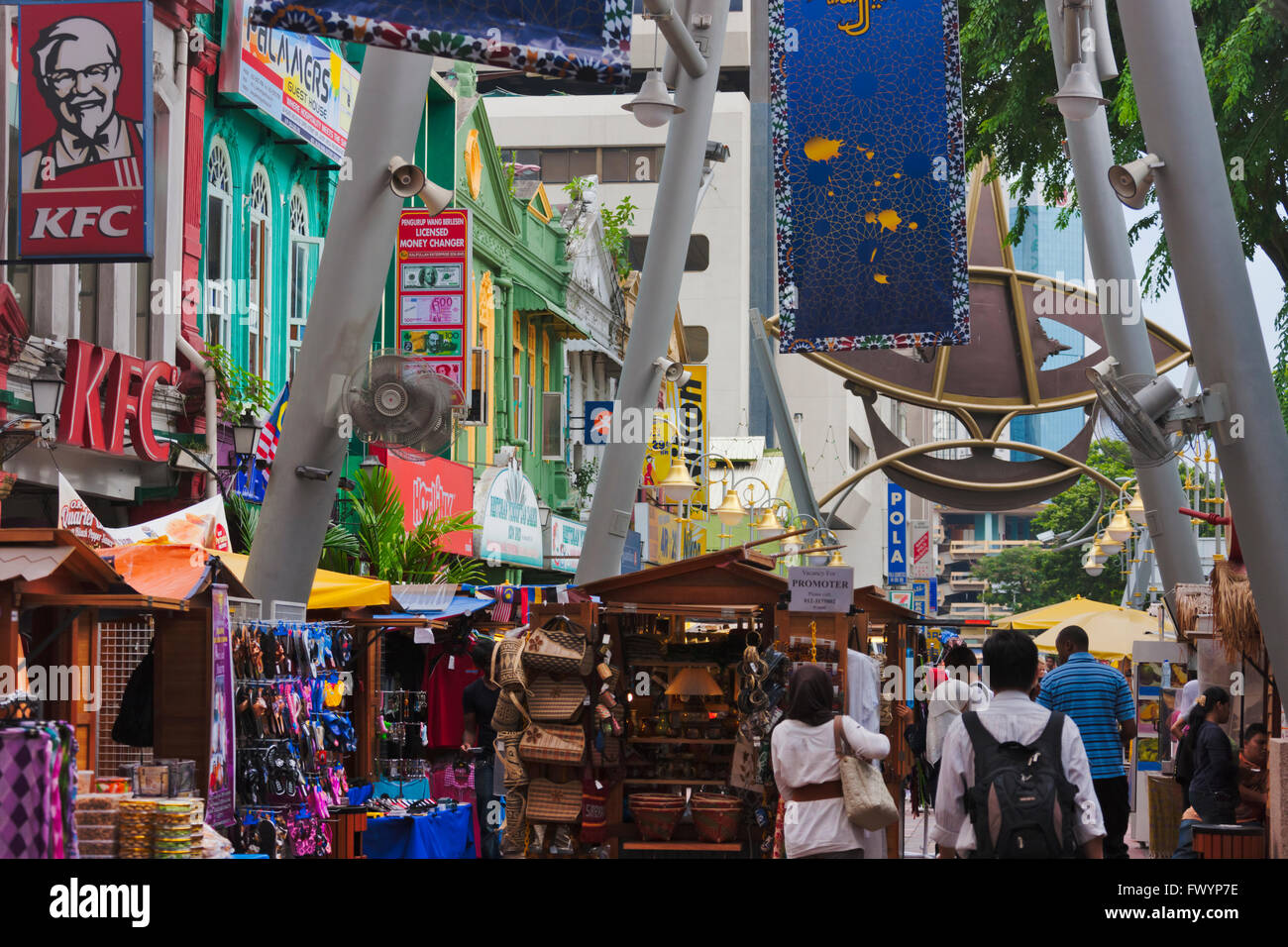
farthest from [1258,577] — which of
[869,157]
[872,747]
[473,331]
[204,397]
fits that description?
[473,331]

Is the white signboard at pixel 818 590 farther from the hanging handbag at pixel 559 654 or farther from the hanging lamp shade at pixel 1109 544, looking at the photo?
the hanging lamp shade at pixel 1109 544

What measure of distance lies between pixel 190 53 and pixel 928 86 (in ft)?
26.3

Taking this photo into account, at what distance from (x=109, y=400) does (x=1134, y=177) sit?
30.9 feet

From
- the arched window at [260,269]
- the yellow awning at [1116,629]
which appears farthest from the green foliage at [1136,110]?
the arched window at [260,269]

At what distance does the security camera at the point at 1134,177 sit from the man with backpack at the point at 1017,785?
4133 millimetres

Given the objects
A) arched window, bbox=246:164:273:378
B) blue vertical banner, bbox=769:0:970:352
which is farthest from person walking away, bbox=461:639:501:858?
arched window, bbox=246:164:273:378

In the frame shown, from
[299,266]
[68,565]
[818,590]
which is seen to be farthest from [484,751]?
[299,266]

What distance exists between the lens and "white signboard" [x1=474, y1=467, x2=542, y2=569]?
26.8m

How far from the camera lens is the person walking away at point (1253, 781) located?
1155cm

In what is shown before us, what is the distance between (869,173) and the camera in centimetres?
1479

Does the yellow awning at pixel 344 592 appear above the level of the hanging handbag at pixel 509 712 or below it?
above

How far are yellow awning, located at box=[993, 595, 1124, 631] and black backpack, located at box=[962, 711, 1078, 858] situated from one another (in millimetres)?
18549

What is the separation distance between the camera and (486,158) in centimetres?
2869
